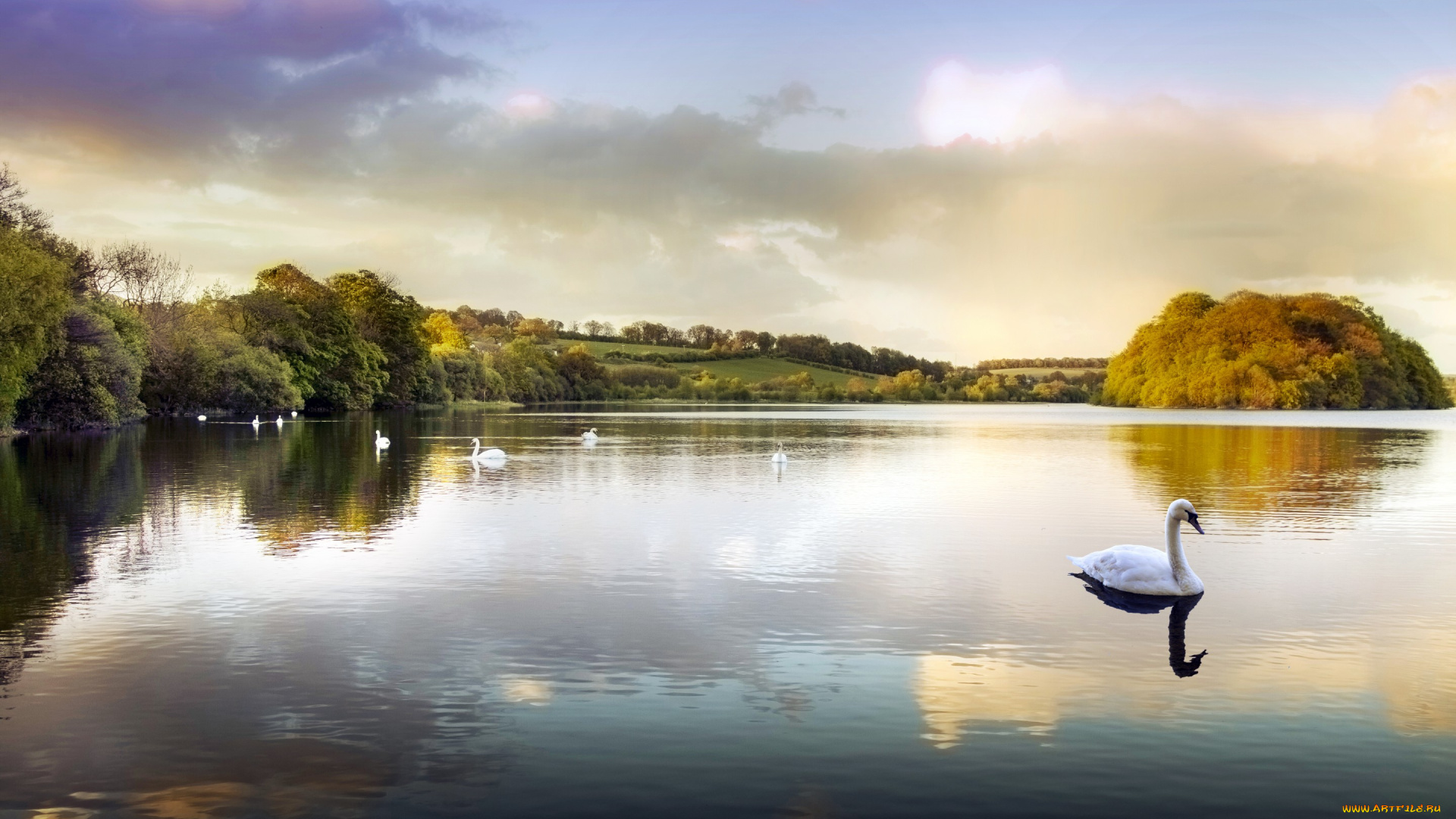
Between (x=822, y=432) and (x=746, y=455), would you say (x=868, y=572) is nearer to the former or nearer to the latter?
(x=746, y=455)

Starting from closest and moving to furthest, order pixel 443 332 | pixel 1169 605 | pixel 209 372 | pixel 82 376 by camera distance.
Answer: pixel 1169 605
pixel 82 376
pixel 209 372
pixel 443 332

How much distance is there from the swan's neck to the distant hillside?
115817 millimetres

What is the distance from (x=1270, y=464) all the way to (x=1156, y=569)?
2705cm

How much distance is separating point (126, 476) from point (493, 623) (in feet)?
74.9

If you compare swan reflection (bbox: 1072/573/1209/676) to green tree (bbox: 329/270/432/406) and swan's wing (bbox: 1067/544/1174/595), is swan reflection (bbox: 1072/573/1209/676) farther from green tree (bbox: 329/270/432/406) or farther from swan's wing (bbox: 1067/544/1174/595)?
green tree (bbox: 329/270/432/406)

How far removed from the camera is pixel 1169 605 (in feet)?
48.0

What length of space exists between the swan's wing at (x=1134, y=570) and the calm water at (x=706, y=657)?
49 cm

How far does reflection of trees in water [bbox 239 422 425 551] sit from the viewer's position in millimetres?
21891

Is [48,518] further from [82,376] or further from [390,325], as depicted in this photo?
[390,325]

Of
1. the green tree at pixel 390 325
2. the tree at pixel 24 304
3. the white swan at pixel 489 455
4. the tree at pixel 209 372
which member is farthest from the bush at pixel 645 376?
the white swan at pixel 489 455

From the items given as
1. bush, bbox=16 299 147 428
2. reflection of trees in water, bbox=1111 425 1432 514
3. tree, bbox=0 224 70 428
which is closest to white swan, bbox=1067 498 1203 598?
reflection of trees in water, bbox=1111 425 1432 514

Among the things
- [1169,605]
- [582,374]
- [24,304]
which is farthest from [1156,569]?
[582,374]

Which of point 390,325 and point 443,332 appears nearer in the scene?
point 390,325

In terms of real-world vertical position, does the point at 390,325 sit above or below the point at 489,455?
above
